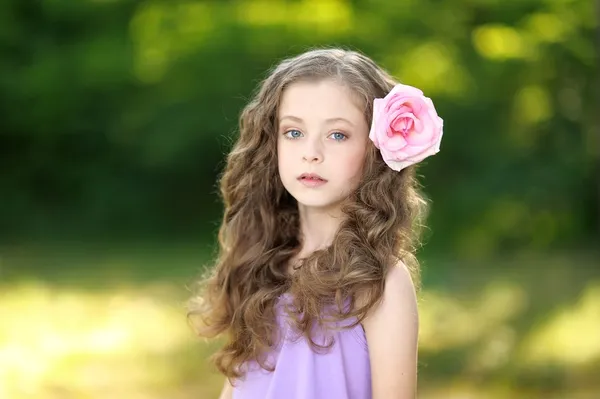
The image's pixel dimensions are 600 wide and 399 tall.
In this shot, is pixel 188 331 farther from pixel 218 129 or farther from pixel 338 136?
pixel 218 129

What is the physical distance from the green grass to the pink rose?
2355 millimetres

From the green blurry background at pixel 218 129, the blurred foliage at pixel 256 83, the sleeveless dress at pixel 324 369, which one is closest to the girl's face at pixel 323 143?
the sleeveless dress at pixel 324 369

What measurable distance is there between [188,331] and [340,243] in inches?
154

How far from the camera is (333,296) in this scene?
2359mm

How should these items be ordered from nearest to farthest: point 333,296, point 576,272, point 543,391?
point 333,296, point 543,391, point 576,272

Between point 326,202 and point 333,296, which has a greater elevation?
point 326,202

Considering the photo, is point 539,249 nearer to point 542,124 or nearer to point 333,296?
point 542,124

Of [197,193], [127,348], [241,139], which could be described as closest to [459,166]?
[197,193]

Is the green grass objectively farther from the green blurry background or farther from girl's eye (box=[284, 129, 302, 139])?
girl's eye (box=[284, 129, 302, 139])

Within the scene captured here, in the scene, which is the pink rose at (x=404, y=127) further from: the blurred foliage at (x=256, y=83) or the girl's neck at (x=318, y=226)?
the blurred foliage at (x=256, y=83)

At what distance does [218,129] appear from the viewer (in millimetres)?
10703

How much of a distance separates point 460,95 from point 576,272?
2535mm

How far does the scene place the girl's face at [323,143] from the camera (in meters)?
2.34

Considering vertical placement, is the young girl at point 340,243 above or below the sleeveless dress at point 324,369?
above
